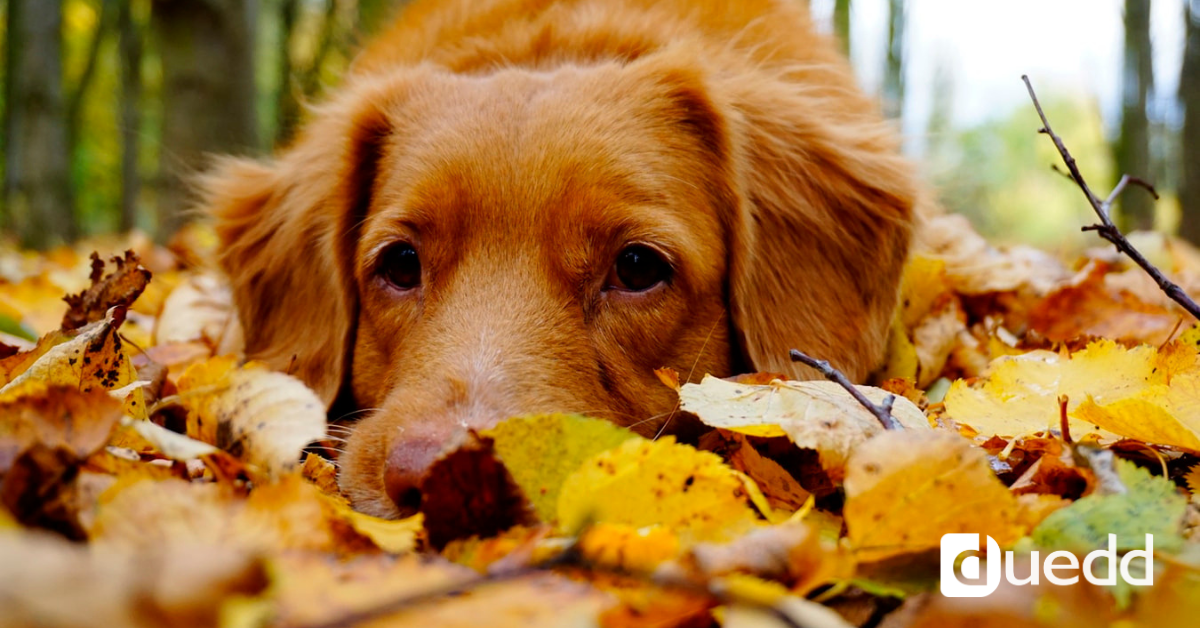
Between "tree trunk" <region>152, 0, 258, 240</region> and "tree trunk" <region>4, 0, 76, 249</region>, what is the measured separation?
550 cm

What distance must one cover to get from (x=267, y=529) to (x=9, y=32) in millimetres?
16500

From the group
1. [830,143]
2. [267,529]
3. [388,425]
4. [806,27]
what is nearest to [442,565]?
[267,529]

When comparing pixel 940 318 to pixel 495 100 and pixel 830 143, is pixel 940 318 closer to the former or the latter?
pixel 830 143

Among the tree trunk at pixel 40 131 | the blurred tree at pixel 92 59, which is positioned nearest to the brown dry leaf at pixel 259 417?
the tree trunk at pixel 40 131

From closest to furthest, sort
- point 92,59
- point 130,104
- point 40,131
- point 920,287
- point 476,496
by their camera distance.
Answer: point 476,496
point 920,287
point 40,131
point 130,104
point 92,59

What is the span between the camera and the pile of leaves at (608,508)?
109 centimetres

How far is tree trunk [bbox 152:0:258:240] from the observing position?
8328 millimetres

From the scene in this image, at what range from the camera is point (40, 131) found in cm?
1362

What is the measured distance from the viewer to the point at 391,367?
2914mm

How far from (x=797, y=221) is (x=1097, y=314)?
3.73ft

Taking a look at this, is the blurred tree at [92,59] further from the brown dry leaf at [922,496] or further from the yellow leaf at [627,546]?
the brown dry leaf at [922,496]

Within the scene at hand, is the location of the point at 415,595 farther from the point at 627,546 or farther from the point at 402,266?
the point at 402,266

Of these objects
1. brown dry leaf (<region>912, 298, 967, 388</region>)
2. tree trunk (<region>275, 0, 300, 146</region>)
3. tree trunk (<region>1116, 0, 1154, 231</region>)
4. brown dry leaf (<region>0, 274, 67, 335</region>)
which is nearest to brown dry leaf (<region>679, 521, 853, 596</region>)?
brown dry leaf (<region>912, 298, 967, 388</region>)

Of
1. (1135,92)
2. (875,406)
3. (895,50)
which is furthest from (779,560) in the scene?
(895,50)
